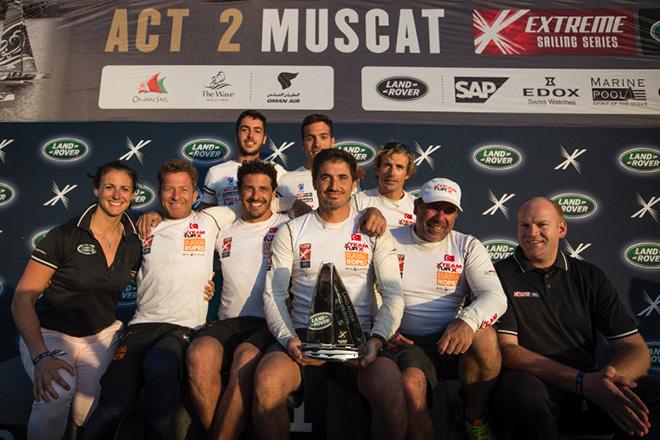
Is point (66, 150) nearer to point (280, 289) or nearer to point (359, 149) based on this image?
point (359, 149)

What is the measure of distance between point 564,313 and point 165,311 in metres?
1.88

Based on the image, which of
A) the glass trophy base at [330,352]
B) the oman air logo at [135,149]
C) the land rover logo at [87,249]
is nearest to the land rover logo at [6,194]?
the oman air logo at [135,149]

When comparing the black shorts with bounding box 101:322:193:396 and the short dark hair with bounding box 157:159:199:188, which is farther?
the short dark hair with bounding box 157:159:199:188

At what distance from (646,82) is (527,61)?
95cm

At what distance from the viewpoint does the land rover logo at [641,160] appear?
3.71 metres

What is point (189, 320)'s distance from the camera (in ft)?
7.73

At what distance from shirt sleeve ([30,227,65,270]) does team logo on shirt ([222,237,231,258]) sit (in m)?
0.75

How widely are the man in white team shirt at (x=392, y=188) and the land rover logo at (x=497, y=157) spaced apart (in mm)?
1088

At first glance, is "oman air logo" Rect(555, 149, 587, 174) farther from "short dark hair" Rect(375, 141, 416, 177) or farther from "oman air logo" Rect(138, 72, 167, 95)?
"oman air logo" Rect(138, 72, 167, 95)

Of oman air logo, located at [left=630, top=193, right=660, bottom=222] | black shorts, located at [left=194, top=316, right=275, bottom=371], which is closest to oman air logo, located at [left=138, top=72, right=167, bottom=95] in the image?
black shorts, located at [left=194, top=316, right=275, bottom=371]

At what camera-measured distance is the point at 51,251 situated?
2248 millimetres

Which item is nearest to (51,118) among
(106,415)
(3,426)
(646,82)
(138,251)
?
(138,251)

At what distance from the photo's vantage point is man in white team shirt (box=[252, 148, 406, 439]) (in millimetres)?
1791

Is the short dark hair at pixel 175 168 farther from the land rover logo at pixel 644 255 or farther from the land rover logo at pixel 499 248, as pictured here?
the land rover logo at pixel 644 255
